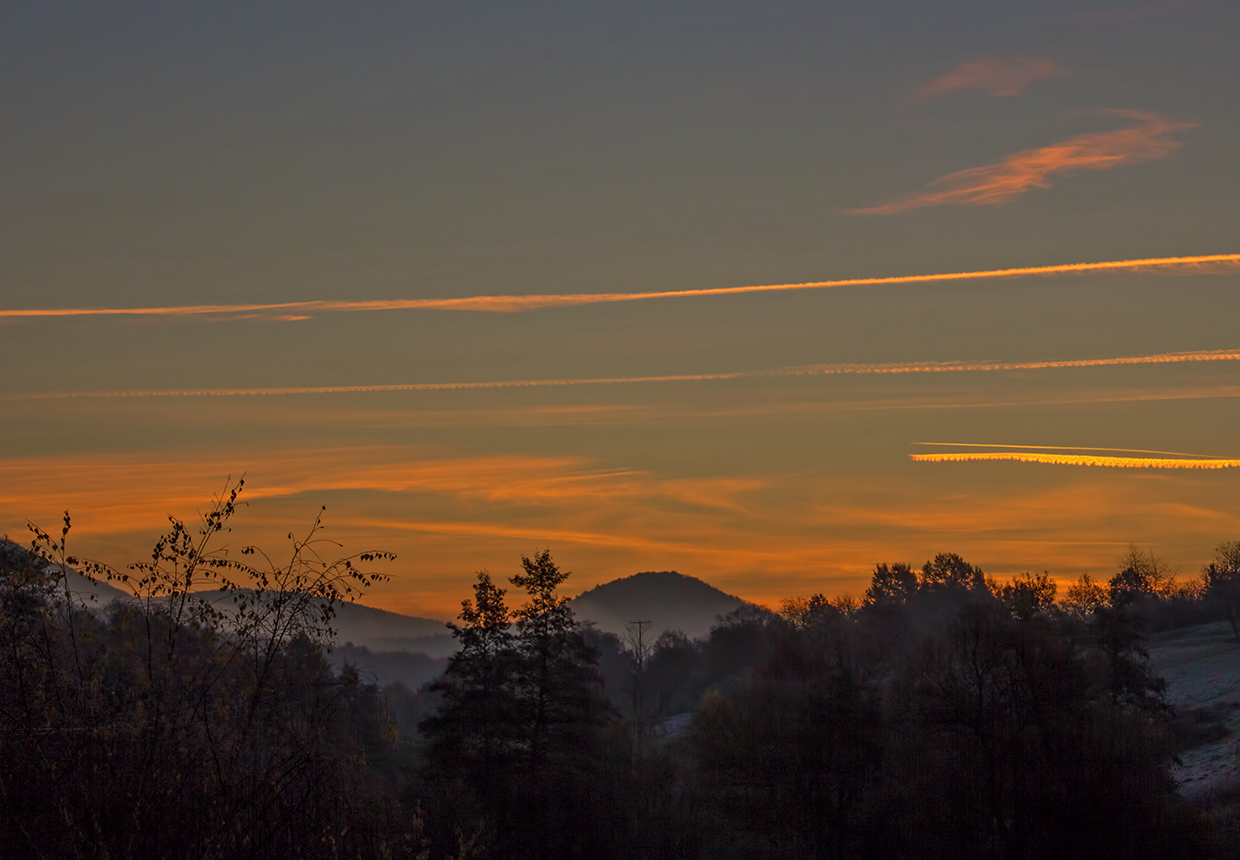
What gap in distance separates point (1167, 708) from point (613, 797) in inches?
1760

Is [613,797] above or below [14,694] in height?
below

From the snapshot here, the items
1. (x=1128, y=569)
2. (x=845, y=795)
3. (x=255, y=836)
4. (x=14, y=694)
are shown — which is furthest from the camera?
(x=1128, y=569)

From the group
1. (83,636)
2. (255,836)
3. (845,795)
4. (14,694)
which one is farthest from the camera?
(845,795)

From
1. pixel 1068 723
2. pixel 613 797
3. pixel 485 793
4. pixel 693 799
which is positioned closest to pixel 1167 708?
pixel 1068 723

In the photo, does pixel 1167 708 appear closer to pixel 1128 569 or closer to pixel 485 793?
pixel 485 793

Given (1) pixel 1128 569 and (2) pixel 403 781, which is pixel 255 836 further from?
(1) pixel 1128 569

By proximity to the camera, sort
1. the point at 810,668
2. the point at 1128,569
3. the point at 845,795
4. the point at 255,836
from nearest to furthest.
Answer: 1. the point at 255,836
2. the point at 845,795
3. the point at 810,668
4. the point at 1128,569

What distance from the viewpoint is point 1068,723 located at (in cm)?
6400

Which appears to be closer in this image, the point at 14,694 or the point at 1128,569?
the point at 14,694

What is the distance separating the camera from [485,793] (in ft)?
193

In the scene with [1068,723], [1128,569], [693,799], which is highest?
[1128,569]

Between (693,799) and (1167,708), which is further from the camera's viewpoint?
(1167,708)

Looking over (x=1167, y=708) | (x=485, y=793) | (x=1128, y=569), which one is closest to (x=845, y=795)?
(x=485, y=793)

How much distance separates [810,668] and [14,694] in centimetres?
10154
